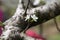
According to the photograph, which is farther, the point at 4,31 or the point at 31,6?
the point at 31,6

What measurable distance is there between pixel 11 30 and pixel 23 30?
2.5 inches

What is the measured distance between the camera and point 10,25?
1.06 m

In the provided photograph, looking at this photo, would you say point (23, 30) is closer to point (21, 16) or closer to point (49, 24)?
point (21, 16)

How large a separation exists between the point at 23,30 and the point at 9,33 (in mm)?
76

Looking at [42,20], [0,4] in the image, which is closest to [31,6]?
[42,20]

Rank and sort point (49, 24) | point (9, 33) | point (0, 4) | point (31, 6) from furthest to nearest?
point (49, 24), point (0, 4), point (31, 6), point (9, 33)

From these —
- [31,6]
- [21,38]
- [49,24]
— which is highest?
[31,6]

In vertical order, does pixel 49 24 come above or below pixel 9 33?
below

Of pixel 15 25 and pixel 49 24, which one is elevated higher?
pixel 15 25

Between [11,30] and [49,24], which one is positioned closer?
[11,30]

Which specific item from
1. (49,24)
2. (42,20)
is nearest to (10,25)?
(42,20)

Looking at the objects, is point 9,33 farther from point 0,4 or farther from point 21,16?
point 0,4

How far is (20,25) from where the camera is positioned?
1062mm

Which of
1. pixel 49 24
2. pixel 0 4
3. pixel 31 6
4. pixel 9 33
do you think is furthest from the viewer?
pixel 49 24
